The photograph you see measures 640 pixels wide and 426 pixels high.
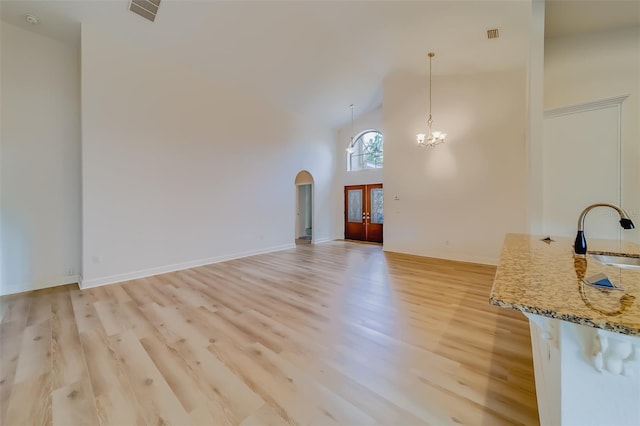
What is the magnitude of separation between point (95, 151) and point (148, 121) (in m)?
0.97

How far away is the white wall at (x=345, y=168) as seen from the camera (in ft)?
26.2

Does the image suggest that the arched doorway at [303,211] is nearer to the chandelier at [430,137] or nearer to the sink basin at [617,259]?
the chandelier at [430,137]

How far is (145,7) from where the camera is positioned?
3574 millimetres

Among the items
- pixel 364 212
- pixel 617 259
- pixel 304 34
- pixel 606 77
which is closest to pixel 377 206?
pixel 364 212

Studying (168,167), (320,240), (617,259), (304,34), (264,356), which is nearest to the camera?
(617,259)

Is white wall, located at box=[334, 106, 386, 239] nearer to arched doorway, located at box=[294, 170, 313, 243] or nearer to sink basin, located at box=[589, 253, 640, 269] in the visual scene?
arched doorway, located at box=[294, 170, 313, 243]

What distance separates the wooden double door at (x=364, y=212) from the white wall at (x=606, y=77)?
5.03m

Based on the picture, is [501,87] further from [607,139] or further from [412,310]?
[412,310]

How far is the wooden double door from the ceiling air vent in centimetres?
646

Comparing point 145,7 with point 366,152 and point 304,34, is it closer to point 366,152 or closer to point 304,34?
point 304,34

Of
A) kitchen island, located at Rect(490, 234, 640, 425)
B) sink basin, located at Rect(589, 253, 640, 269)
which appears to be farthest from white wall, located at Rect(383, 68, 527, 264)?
kitchen island, located at Rect(490, 234, 640, 425)

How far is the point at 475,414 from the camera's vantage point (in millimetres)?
1517

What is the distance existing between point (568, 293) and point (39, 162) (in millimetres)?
5932

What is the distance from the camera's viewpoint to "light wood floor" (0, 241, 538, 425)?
1.56 meters
